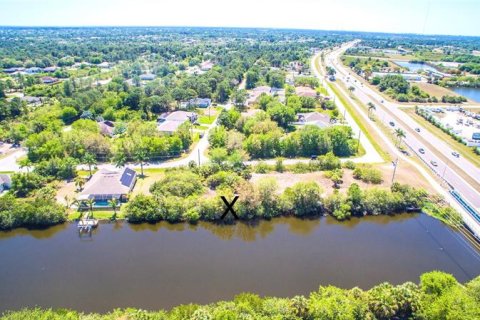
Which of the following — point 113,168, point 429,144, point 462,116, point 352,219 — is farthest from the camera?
point 462,116

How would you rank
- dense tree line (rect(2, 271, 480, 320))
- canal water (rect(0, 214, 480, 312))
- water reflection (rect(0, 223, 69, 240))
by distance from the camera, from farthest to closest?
water reflection (rect(0, 223, 69, 240)) → canal water (rect(0, 214, 480, 312)) → dense tree line (rect(2, 271, 480, 320))

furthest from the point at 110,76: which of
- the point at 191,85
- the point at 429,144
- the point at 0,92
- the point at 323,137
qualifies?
the point at 429,144

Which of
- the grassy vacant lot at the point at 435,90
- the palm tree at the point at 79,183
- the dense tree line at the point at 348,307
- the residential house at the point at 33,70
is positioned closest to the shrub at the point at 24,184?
the palm tree at the point at 79,183

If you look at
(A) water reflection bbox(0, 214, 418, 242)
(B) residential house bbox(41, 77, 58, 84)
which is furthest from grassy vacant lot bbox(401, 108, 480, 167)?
(B) residential house bbox(41, 77, 58, 84)

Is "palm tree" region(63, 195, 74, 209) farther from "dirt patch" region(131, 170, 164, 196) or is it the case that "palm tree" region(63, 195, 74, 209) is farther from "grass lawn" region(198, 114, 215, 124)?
"grass lawn" region(198, 114, 215, 124)

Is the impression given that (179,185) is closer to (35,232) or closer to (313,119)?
(35,232)

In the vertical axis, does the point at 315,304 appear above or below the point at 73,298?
above

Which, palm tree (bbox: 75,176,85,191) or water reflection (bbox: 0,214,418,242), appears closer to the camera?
water reflection (bbox: 0,214,418,242)

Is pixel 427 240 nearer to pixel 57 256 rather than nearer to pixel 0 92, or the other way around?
pixel 57 256
